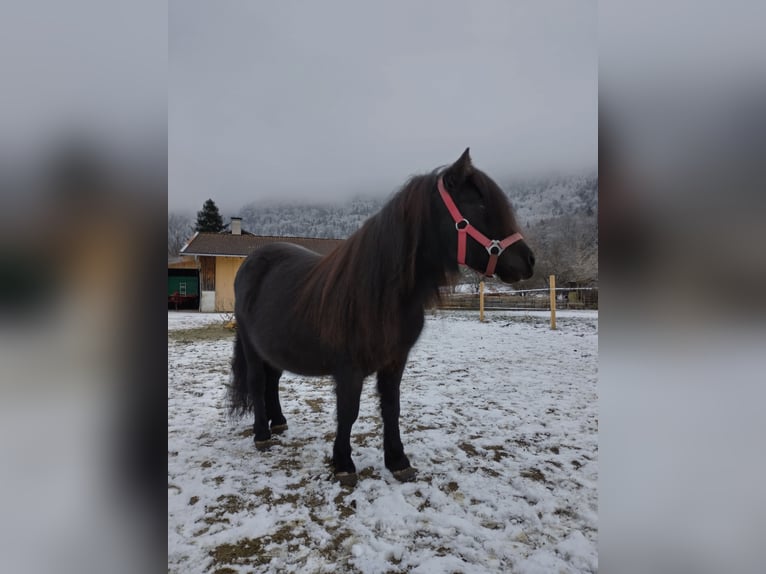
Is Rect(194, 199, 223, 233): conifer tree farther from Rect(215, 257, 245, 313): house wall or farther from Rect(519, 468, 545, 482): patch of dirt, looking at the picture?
Rect(519, 468, 545, 482): patch of dirt

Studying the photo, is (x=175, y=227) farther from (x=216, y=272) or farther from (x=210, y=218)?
(x=210, y=218)

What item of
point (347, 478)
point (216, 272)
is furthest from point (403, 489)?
point (216, 272)

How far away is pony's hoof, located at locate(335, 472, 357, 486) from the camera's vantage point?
229cm

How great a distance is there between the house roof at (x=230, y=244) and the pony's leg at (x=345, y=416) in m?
15.1

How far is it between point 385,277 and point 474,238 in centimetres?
59

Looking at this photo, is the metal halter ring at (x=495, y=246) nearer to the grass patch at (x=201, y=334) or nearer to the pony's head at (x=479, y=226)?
the pony's head at (x=479, y=226)

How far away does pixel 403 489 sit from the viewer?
225cm

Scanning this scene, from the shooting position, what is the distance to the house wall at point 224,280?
16984 mm

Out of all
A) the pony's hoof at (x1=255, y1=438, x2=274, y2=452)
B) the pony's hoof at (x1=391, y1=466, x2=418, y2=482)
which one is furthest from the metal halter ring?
the pony's hoof at (x1=255, y1=438, x2=274, y2=452)

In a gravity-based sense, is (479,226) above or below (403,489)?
above
